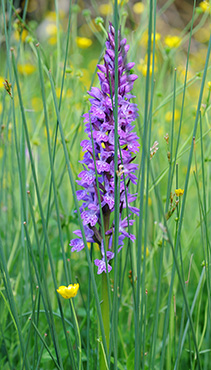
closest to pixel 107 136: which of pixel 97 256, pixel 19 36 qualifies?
pixel 97 256

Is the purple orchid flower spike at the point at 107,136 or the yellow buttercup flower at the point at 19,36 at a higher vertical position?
the yellow buttercup flower at the point at 19,36

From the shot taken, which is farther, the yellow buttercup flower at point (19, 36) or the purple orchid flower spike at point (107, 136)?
the yellow buttercup flower at point (19, 36)

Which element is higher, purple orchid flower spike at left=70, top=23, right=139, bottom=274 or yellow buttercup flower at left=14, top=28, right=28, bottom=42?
yellow buttercup flower at left=14, top=28, right=28, bottom=42

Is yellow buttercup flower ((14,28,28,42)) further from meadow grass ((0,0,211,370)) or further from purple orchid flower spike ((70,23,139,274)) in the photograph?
purple orchid flower spike ((70,23,139,274))

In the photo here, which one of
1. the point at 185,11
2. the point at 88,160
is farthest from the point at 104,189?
the point at 185,11

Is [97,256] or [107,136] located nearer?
[107,136]

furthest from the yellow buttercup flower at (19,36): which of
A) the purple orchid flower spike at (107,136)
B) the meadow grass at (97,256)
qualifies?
the purple orchid flower spike at (107,136)

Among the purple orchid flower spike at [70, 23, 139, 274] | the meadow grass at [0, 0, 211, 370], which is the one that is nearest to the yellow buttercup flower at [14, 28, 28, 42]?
the meadow grass at [0, 0, 211, 370]

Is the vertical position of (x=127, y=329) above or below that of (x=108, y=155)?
below

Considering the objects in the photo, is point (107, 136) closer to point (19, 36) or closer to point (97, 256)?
point (97, 256)

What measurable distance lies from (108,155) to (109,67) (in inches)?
6.6

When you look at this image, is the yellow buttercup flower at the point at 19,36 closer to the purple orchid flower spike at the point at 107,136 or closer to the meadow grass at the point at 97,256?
the meadow grass at the point at 97,256

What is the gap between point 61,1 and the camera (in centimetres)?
619

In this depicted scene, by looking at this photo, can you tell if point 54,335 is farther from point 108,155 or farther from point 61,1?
point 61,1
